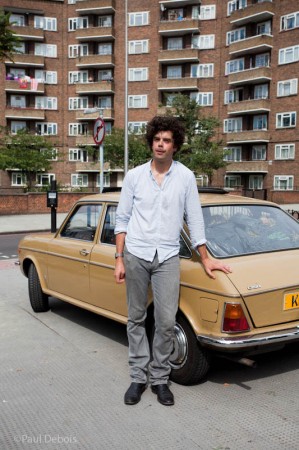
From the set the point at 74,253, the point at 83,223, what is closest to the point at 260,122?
the point at 83,223

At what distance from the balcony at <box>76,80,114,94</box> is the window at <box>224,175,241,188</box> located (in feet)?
49.5

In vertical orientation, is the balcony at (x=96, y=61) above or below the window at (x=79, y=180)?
above

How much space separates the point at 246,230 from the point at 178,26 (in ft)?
155

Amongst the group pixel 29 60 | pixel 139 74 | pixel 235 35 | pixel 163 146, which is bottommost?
pixel 163 146

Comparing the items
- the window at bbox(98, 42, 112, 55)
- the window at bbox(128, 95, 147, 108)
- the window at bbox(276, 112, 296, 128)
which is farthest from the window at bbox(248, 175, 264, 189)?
the window at bbox(98, 42, 112, 55)

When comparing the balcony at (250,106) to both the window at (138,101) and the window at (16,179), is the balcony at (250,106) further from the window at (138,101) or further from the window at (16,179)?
the window at (16,179)

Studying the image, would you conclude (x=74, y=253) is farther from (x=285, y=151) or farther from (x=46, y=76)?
(x=46, y=76)

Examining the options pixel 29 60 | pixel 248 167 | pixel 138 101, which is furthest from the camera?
pixel 29 60

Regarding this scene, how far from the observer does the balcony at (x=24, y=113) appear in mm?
49875

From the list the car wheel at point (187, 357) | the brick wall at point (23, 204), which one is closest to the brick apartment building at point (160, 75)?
the brick wall at point (23, 204)

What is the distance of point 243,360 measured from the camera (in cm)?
347

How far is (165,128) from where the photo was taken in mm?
3578

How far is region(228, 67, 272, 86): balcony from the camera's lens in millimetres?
43969

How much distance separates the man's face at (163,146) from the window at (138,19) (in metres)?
49.7
